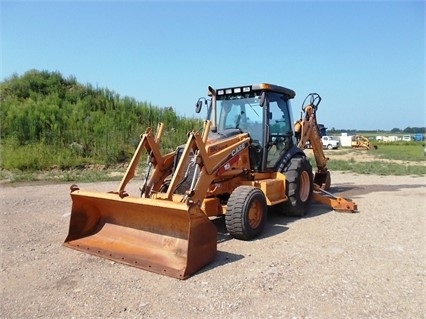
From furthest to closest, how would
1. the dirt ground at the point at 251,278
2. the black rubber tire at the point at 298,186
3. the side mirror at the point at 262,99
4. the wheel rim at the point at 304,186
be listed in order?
the wheel rim at the point at 304,186, the black rubber tire at the point at 298,186, the side mirror at the point at 262,99, the dirt ground at the point at 251,278

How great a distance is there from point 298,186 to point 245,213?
1961mm

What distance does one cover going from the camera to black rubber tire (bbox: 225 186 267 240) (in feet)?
17.9

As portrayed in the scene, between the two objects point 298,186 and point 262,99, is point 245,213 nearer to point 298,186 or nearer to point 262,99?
point 298,186

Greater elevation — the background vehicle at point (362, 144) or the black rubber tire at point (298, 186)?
the background vehicle at point (362, 144)

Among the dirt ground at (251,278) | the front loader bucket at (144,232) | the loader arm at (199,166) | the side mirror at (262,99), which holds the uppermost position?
the side mirror at (262,99)

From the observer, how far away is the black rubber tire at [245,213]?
547 centimetres

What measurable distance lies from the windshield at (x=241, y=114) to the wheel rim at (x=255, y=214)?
1.48 meters

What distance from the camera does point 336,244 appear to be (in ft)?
18.1

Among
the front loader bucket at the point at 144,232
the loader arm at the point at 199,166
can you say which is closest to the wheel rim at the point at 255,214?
the loader arm at the point at 199,166

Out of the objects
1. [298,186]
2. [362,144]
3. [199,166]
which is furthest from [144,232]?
[362,144]

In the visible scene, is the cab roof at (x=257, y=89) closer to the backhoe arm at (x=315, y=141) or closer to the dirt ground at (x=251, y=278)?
the backhoe arm at (x=315, y=141)

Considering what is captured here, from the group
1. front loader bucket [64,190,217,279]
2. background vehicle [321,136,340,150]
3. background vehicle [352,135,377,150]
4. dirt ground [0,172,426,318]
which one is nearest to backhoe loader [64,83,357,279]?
front loader bucket [64,190,217,279]

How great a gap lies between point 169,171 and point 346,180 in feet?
27.5

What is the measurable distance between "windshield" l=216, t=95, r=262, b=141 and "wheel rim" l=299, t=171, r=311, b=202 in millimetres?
1333
